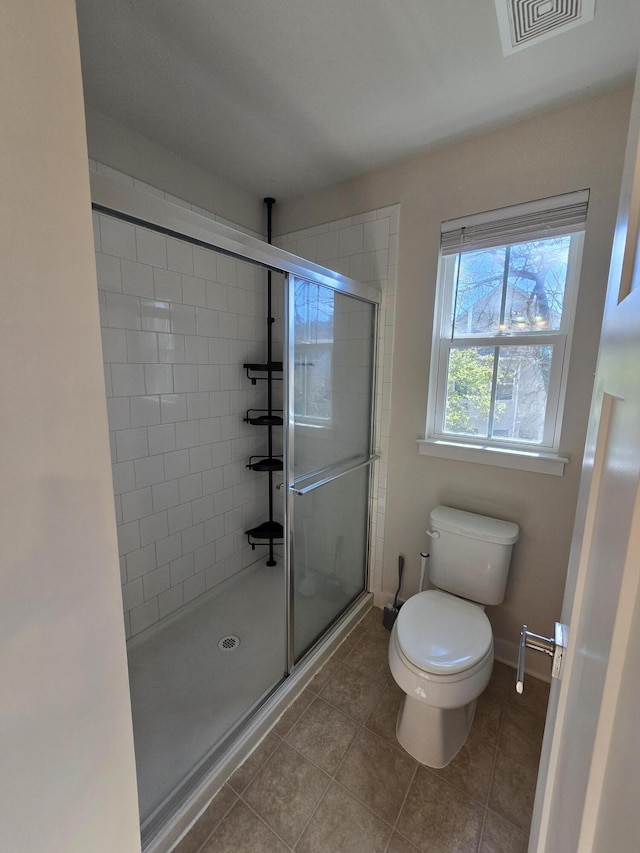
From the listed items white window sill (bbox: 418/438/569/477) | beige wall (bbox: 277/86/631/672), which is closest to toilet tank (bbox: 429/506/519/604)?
beige wall (bbox: 277/86/631/672)

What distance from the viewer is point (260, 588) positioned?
7.40 feet

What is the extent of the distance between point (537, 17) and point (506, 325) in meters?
0.96

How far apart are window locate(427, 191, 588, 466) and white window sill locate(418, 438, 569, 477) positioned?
44 mm

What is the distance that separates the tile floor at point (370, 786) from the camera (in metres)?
1.06

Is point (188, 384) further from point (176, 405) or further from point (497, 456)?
point (497, 456)

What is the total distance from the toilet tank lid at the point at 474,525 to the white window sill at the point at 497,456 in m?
0.26

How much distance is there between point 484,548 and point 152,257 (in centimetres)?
205

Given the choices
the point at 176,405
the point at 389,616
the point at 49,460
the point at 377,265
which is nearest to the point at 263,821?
the point at 389,616

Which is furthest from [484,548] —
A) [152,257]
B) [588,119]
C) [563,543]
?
[152,257]

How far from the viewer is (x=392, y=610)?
1.92 m

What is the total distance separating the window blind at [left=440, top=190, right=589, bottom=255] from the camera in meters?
1.36

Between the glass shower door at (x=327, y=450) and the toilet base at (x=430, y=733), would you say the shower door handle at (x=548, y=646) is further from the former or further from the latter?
the glass shower door at (x=327, y=450)

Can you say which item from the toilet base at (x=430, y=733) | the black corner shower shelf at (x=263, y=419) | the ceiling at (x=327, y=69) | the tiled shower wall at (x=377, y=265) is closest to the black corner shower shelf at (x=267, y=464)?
the black corner shower shelf at (x=263, y=419)

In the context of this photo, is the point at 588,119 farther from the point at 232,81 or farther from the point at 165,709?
the point at 165,709
